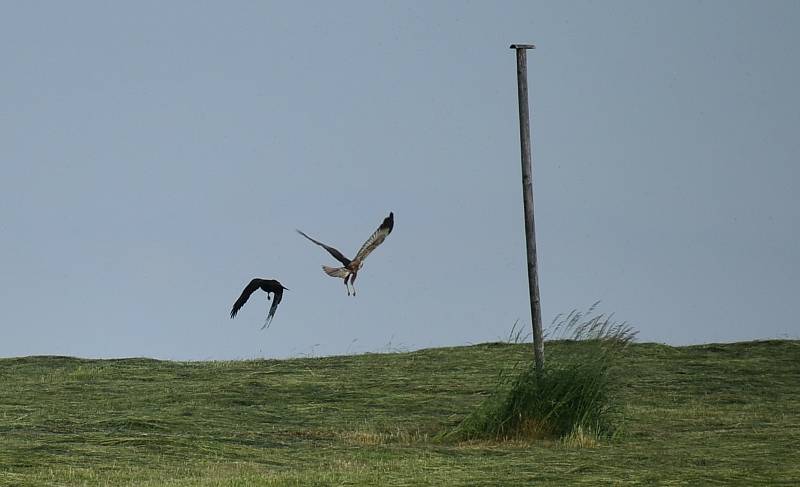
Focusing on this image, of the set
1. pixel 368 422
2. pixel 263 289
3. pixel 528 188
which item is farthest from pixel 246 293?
pixel 528 188

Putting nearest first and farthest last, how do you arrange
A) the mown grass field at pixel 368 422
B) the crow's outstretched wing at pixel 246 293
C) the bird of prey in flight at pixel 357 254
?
the mown grass field at pixel 368 422, the bird of prey in flight at pixel 357 254, the crow's outstretched wing at pixel 246 293

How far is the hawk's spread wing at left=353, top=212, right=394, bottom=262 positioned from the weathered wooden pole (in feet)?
5.45

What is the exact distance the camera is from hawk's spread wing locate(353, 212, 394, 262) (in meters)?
15.1

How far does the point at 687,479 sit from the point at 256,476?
3.69 metres

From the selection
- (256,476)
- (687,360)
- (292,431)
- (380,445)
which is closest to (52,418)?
(292,431)

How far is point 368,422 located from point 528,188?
3609 mm

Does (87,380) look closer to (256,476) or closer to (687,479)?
(256,476)

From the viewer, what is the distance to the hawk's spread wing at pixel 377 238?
1511 cm

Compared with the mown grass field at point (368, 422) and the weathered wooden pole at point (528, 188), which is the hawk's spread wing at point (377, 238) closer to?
the weathered wooden pole at point (528, 188)

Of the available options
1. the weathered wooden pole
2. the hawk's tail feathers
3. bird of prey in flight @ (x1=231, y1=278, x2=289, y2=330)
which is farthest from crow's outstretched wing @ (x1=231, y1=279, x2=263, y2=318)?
the weathered wooden pole

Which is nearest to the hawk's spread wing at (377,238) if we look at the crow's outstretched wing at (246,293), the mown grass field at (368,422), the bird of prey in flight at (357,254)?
the bird of prey in flight at (357,254)

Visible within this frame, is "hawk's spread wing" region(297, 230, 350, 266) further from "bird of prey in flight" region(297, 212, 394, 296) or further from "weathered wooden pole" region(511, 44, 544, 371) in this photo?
"weathered wooden pole" region(511, 44, 544, 371)

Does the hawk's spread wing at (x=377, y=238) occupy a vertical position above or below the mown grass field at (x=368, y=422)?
above

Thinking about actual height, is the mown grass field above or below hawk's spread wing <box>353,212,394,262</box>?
below
